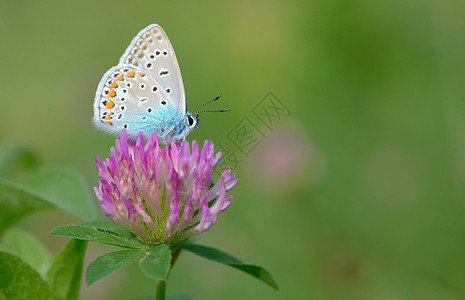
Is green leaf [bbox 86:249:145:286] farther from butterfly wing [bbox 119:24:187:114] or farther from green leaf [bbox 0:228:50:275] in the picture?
butterfly wing [bbox 119:24:187:114]

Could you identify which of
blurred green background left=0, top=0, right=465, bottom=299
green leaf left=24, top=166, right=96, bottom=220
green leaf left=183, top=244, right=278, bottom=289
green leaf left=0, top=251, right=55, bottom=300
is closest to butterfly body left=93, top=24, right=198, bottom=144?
green leaf left=24, top=166, right=96, bottom=220

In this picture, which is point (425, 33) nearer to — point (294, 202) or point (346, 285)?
point (294, 202)

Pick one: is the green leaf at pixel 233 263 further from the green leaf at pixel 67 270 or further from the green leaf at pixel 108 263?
the green leaf at pixel 67 270

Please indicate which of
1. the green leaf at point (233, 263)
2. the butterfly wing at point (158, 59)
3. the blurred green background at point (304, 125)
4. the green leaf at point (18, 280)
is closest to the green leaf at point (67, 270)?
the green leaf at point (18, 280)

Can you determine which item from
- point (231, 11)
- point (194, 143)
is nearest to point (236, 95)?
point (231, 11)

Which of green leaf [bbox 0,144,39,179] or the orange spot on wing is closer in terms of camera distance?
the orange spot on wing

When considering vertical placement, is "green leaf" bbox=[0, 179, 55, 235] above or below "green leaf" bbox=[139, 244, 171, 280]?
below

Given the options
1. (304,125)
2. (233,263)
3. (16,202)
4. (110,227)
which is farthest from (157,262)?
(304,125)
